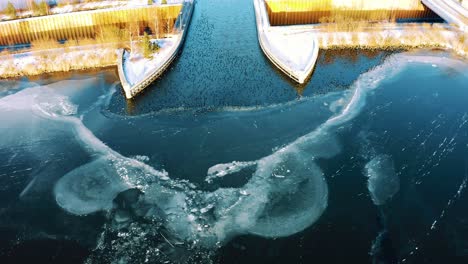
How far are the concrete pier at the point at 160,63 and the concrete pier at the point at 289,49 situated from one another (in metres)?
9.67

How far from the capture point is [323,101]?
34.8m

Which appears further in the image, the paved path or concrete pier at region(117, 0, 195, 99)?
the paved path

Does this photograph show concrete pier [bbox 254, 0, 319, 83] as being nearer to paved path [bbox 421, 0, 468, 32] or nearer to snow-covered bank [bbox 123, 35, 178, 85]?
snow-covered bank [bbox 123, 35, 178, 85]

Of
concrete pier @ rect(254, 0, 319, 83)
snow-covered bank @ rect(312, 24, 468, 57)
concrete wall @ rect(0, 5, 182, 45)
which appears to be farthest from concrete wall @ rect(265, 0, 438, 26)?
concrete wall @ rect(0, 5, 182, 45)

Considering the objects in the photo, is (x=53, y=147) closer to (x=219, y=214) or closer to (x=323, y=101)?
(x=219, y=214)

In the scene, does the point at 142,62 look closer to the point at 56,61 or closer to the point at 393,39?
the point at 56,61

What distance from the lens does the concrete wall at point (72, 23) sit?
50.2 metres

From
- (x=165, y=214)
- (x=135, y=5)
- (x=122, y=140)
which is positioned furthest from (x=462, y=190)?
(x=135, y=5)

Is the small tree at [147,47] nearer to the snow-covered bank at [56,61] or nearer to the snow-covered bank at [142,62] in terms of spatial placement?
the snow-covered bank at [142,62]

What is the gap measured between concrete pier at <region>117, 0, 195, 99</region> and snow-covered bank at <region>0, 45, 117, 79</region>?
255 centimetres

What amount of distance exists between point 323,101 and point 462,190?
13447 millimetres

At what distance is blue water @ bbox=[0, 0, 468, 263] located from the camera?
2202cm

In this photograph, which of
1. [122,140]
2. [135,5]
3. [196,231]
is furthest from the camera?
[135,5]

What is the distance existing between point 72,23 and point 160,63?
19475 mm
